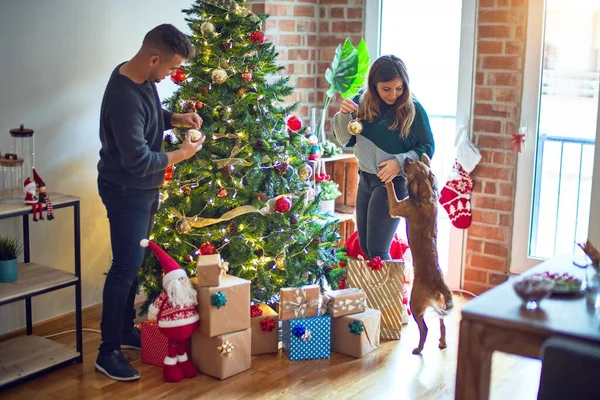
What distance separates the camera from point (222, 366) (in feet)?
10.8

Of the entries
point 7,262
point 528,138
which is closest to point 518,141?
point 528,138

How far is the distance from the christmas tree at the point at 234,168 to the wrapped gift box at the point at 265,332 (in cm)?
14

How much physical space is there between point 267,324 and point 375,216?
28.1 inches

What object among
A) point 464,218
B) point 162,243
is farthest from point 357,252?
point 162,243

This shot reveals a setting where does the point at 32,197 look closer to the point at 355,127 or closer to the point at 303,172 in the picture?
the point at 303,172

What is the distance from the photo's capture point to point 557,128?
4238mm

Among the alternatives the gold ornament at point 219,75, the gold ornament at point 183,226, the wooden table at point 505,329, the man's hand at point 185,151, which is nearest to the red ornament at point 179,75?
the gold ornament at point 219,75

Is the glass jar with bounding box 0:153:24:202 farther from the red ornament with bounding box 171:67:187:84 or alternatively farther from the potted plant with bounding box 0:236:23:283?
the red ornament with bounding box 171:67:187:84

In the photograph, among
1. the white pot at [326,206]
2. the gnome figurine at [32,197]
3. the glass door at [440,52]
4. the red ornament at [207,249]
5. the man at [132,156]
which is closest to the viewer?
the man at [132,156]

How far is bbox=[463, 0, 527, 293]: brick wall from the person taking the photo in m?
4.21

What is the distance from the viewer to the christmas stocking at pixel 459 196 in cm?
442

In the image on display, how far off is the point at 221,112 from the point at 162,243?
2.19 ft

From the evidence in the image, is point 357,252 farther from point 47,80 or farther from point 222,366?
point 47,80

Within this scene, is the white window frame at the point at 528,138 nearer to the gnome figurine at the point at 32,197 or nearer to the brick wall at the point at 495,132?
the brick wall at the point at 495,132
